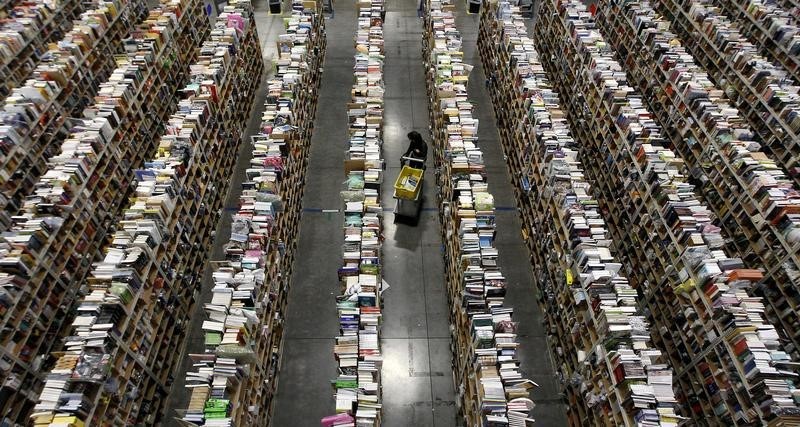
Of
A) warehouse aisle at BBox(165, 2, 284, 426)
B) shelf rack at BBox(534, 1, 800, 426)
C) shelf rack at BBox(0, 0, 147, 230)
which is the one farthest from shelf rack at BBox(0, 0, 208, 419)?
shelf rack at BBox(534, 1, 800, 426)

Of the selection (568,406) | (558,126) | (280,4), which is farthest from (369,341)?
(280,4)

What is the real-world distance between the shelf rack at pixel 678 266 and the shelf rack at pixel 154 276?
9.86m

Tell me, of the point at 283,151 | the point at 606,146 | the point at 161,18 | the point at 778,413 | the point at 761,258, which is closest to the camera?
the point at 778,413

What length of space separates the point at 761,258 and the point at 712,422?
3.85 meters

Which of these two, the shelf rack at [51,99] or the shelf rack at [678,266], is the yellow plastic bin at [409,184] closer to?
the shelf rack at [678,266]

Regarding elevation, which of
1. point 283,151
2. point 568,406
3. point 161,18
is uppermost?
point 161,18

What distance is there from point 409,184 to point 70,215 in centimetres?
759

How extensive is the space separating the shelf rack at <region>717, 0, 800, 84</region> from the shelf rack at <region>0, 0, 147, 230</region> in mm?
20958

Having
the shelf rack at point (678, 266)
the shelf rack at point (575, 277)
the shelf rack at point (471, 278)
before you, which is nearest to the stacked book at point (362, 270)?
the shelf rack at point (471, 278)

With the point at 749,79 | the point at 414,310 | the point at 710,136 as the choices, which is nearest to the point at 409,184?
the point at 414,310

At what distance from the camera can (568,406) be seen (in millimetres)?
8914

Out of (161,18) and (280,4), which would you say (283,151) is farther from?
(280,4)

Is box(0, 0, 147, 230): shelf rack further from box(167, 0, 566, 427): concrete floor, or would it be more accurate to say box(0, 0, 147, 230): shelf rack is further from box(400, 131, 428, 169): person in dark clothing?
box(400, 131, 428, 169): person in dark clothing

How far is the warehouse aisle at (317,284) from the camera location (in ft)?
30.1
